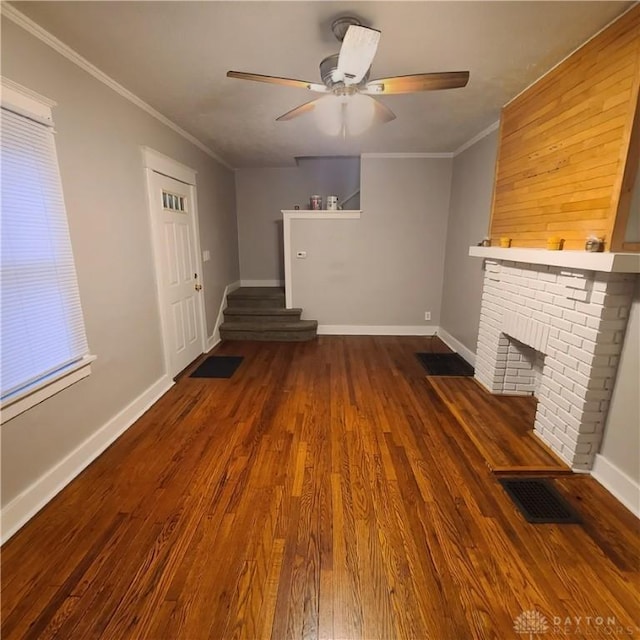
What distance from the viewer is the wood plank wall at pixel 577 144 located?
5.57ft

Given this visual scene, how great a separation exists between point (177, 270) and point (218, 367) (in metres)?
1.16

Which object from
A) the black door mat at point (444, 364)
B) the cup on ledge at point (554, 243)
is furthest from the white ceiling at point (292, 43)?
the black door mat at point (444, 364)

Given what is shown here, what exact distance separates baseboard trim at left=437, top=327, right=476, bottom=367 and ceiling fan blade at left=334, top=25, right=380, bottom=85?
305cm

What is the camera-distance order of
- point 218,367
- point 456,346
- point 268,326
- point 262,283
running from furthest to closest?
point 262,283 → point 268,326 → point 456,346 → point 218,367

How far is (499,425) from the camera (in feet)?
8.29

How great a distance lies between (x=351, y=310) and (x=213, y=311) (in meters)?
1.99

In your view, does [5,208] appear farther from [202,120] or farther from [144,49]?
[202,120]

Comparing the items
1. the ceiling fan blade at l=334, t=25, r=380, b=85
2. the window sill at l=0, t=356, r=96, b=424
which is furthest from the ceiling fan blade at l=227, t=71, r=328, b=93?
the window sill at l=0, t=356, r=96, b=424

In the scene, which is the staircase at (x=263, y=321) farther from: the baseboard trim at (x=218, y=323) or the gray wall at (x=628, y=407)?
the gray wall at (x=628, y=407)

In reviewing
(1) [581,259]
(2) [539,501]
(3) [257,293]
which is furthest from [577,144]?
(3) [257,293]

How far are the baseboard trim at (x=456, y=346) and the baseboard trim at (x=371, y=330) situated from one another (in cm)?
21

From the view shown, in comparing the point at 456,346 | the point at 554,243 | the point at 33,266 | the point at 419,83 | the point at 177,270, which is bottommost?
the point at 456,346

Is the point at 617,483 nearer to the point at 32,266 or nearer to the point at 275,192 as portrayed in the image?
the point at 32,266

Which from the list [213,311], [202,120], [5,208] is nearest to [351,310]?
[213,311]
